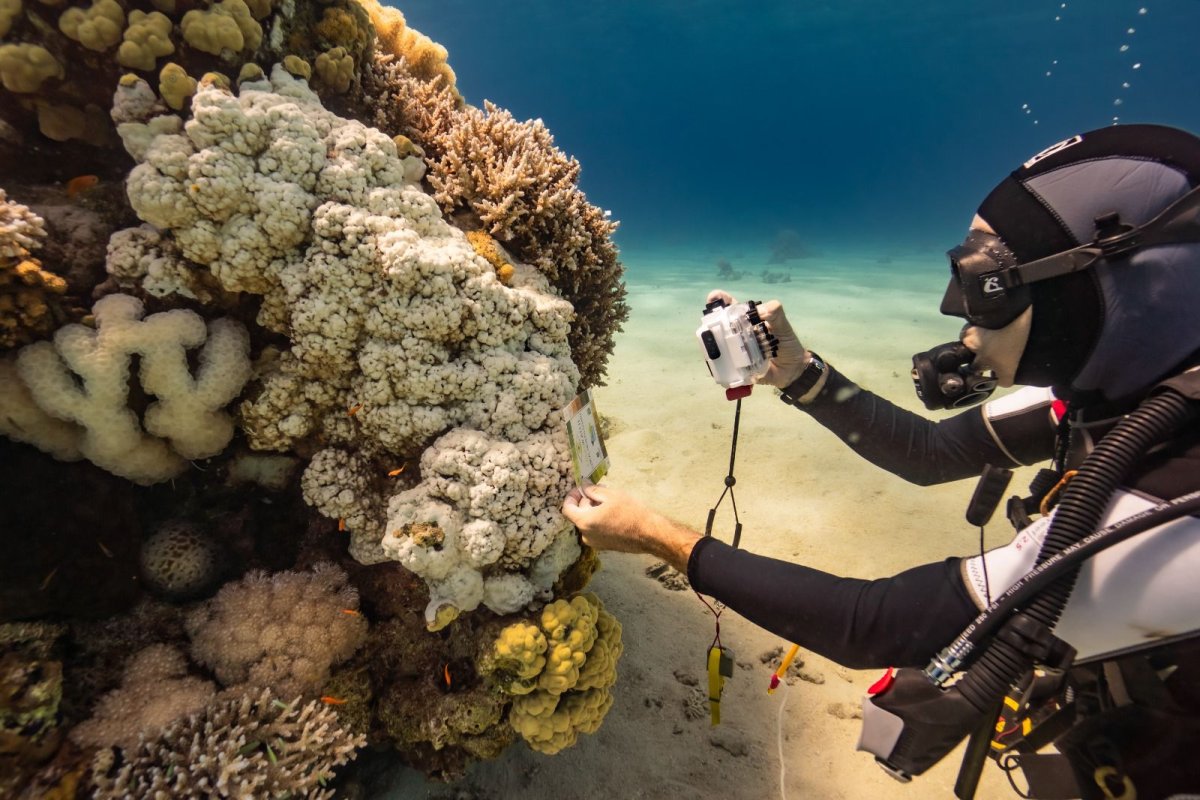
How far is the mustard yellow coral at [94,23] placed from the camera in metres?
2.16

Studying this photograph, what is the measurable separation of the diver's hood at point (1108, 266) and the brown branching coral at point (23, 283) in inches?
145

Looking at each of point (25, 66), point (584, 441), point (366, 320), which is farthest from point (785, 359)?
point (25, 66)

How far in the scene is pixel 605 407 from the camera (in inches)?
318

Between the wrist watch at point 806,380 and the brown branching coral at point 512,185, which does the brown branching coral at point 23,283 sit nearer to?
the brown branching coral at point 512,185

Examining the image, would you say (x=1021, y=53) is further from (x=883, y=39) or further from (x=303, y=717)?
(x=303, y=717)

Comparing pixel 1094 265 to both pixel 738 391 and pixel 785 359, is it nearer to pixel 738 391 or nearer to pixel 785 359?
pixel 738 391

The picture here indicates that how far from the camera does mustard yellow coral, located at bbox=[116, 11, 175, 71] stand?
222 cm

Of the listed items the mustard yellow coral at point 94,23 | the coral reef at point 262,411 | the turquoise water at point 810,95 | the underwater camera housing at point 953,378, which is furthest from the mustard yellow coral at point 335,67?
the turquoise water at point 810,95

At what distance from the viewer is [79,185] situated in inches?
91.7

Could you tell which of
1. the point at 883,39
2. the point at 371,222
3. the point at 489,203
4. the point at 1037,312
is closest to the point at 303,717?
the point at 371,222

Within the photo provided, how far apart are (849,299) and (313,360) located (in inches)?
643

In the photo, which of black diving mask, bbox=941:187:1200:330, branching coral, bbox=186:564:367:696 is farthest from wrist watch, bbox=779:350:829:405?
branching coral, bbox=186:564:367:696

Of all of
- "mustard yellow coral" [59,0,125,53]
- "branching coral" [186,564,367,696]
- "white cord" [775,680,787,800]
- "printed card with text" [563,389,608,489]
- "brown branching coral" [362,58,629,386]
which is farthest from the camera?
"white cord" [775,680,787,800]

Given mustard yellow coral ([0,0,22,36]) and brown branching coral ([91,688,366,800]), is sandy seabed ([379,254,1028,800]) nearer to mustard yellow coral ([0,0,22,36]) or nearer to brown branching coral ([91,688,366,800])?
brown branching coral ([91,688,366,800])
